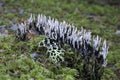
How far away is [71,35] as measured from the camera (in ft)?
18.0

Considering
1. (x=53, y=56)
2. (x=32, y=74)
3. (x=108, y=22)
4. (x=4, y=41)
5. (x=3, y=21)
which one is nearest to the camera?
(x=32, y=74)

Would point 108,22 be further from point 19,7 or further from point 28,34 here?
point 28,34

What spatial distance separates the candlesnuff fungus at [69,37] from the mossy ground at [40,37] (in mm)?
248

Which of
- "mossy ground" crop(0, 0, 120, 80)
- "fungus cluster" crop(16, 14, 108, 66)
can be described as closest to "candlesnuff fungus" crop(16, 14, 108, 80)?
"fungus cluster" crop(16, 14, 108, 66)

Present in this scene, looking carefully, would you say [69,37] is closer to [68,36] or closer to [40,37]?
[68,36]

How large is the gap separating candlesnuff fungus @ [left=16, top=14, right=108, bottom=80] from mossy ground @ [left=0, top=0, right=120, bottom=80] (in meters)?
0.25

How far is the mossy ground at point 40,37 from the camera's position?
5020 millimetres

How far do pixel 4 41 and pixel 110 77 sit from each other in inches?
89.7

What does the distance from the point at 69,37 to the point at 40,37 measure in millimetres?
653

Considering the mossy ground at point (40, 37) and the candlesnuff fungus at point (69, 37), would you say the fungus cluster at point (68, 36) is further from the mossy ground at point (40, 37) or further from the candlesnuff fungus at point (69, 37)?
the mossy ground at point (40, 37)

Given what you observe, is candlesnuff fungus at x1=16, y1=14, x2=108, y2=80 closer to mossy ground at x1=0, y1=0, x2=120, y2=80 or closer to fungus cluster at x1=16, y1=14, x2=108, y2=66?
fungus cluster at x1=16, y1=14, x2=108, y2=66

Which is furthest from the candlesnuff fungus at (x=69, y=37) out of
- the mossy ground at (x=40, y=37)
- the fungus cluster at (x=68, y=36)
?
the mossy ground at (x=40, y=37)

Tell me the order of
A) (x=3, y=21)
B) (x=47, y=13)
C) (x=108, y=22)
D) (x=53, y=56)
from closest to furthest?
(x=53, y=56)
(x=3, y=21)
(x=47, y=13)
(x=108, y=22)

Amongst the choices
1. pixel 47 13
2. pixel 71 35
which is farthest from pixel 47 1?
pixel 71 35
